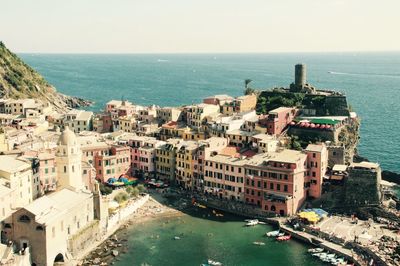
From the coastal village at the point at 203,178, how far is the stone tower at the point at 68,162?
160 mm

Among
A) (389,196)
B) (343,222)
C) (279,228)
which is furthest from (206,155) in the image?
(389,196)

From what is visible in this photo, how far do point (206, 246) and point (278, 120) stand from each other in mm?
34883

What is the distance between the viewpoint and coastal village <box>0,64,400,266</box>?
195 feet

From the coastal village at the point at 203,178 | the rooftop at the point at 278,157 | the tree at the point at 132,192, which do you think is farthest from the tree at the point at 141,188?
the rooftop at the point at 278,157

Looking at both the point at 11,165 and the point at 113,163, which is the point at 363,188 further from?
the point at 11,165

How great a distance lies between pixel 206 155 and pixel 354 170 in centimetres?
2160

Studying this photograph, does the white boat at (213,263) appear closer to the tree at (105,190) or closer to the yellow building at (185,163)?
the yellow building at (185,163)

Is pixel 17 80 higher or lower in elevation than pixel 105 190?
higher

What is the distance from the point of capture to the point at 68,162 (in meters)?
68.1

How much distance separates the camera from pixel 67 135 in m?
69.2

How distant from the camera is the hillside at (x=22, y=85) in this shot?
14275 centimetres

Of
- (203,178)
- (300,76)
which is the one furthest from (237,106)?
(203,178)

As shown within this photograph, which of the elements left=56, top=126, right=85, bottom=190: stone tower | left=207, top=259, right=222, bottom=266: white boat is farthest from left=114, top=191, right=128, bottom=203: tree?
left=207, top=259, right=222, bottom=266: white boat

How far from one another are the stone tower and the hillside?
73.8 m
